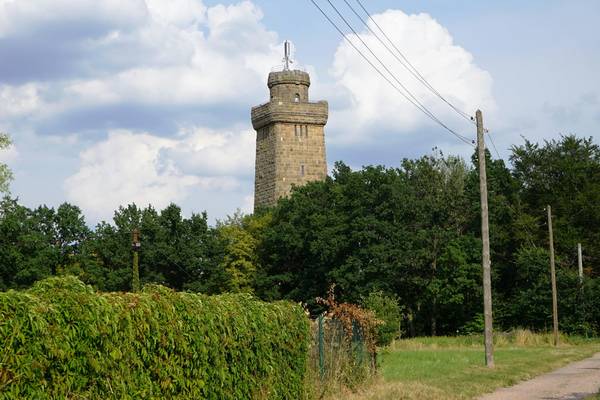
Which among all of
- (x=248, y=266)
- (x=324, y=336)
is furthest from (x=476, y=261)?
(x=324, y=336)

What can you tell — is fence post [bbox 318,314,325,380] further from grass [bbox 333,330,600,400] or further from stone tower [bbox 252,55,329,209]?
stone tower [bbox 252,55,329,209]

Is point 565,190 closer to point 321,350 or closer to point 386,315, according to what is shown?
point 386,315

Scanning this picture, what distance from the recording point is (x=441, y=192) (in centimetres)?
7262

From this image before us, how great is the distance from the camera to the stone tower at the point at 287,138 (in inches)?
3145

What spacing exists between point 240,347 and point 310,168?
67722 millimetres

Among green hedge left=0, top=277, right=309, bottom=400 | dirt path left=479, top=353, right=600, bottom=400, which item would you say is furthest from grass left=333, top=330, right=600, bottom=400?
green hedge left=0, top=277, right=309, bottom=400

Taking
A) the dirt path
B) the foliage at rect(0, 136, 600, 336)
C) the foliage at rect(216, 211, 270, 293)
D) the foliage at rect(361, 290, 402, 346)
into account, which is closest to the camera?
the dirt path

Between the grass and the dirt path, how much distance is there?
42 centimetres

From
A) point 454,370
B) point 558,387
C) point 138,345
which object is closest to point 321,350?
point 558,387

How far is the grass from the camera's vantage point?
62.0 feet

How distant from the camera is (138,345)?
35.0 ft

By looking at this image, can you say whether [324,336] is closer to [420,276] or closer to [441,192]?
[420,276]

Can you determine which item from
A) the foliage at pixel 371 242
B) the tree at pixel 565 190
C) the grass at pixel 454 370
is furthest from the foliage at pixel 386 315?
the tree at pixel 565 190

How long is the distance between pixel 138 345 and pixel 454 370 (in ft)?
56.1
